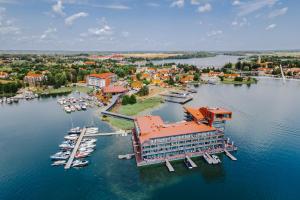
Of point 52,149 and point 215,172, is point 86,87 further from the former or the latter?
point 215,172

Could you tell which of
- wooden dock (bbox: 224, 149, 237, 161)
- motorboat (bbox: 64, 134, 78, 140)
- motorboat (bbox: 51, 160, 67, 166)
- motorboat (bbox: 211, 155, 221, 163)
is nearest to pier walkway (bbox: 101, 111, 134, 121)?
motorboat (bbox: 64, 134, 78, 140)

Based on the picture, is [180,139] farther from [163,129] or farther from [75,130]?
[75,130]

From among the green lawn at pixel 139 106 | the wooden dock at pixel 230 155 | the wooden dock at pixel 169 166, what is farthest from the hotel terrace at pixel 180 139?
the green lawn at pixel 139 106

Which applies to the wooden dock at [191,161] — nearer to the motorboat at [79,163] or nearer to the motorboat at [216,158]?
the motorboat at [216,158]

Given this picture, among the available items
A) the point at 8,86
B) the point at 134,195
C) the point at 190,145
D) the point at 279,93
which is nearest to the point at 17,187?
the point at 134,195

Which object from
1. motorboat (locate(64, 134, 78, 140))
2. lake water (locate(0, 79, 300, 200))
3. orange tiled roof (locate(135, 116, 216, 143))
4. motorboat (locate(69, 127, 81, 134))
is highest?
orange tiled roof (locate(135, 116, 216, 143))

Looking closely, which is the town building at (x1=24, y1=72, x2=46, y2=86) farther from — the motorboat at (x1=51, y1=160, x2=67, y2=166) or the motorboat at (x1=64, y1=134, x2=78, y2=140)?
the motorboat at (x1=51, y1=160, x2=67, y2=166)
